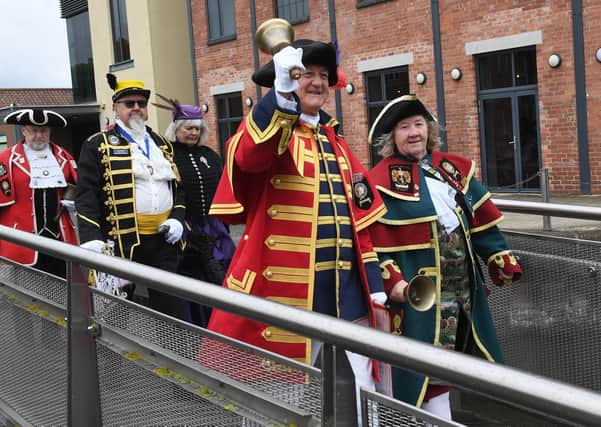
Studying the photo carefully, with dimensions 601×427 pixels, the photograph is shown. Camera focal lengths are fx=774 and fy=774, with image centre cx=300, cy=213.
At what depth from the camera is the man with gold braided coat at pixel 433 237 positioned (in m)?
3.56

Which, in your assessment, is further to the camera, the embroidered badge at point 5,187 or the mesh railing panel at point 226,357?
the embroidered badge at point 5,187

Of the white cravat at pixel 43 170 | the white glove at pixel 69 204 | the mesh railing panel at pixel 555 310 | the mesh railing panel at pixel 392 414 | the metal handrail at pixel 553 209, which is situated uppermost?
the white cravat at pixel 43 170

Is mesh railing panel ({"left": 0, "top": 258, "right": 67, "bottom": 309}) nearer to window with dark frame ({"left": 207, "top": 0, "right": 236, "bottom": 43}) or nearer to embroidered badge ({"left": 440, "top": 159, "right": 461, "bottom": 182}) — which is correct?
embroidered badge ({"left": 440, "top": 159, "right": 461, "bottom": 182})

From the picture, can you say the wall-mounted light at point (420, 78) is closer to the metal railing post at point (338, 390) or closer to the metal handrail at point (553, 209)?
the metal handrail at point (553, 209)

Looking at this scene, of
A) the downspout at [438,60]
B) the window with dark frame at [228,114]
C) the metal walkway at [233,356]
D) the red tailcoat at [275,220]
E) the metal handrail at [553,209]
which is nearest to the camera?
the metal walkway at [233,356]

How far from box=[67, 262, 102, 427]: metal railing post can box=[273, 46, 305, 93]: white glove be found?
0.96 meters

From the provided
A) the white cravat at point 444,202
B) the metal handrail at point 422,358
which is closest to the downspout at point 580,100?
the white cravat at point 444,202

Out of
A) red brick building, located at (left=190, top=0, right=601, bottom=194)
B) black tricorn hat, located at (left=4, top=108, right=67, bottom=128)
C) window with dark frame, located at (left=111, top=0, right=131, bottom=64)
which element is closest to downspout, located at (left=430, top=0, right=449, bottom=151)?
red brick building, located at (left=190, top=0, right=601, bottom=194)

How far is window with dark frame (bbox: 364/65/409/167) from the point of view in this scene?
16.1m

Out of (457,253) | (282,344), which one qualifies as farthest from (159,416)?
(457,253)

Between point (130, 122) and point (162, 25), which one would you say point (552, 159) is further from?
point (162, 25)

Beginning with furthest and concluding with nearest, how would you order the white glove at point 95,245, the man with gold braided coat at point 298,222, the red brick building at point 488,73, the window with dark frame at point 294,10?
the window with dark frame at point 294,10 < the red brick building at point 488,73 < the white glove at point 95,245 < the man with gold braided coat at point 298,222

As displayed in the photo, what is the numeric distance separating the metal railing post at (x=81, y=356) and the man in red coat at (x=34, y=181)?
Answer: 2967mm

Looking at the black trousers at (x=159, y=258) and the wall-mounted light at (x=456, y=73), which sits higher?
the wall-mounted light at (x=456, y=73)
